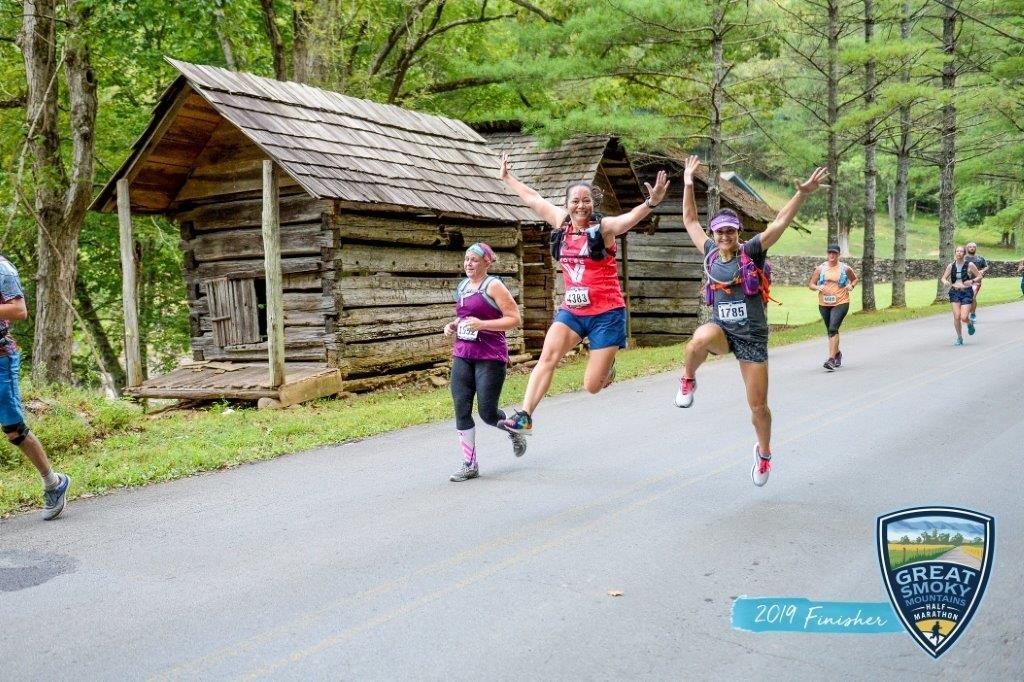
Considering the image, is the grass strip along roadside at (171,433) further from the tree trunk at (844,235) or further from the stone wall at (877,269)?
the tree trunk at (844,235)

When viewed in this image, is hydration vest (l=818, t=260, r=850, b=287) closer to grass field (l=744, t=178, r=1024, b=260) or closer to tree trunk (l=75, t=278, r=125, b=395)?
tree trunk (l=75, t=278, r=125, b=395)

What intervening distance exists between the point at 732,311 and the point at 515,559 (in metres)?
2.50

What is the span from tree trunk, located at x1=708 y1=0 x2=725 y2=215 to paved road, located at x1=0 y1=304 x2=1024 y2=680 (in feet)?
37.4

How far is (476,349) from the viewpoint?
24.5 feet

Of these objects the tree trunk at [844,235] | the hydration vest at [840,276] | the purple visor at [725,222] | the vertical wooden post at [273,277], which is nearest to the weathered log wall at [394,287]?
the vertical wooden post at [273,277]

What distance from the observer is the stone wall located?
52062mm

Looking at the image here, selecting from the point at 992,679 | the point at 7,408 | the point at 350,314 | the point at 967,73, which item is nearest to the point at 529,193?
the point at 7,408

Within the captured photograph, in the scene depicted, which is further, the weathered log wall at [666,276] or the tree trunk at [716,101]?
the weathered log wall at [666,276]

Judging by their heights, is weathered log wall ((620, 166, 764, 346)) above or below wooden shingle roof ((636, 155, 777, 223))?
below

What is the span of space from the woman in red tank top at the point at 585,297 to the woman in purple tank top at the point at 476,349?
0.32 meters

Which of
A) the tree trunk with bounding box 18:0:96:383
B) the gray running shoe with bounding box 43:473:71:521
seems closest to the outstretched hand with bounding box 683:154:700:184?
the gray running shoe with bounding box 43:473:71:521

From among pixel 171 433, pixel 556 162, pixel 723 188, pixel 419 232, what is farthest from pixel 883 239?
pixel 171 433

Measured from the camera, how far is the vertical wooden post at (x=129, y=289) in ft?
44.4

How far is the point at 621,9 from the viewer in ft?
59.6
